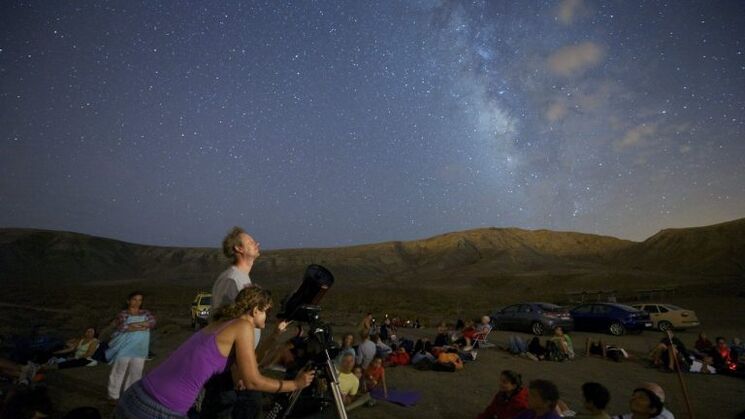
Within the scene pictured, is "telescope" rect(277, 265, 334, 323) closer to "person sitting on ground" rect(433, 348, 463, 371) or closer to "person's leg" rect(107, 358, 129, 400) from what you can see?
"person's leg" rect(107, 358, 129, 400)

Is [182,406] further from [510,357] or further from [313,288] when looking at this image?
[510,357]

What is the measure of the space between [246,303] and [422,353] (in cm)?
922

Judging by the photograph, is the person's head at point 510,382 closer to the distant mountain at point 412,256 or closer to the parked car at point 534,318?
the parked car at point 534,318

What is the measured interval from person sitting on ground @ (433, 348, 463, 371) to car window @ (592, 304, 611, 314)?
31.3 feet

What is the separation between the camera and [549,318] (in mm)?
16422

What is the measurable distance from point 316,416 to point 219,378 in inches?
29.6

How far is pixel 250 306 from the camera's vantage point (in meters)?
2.71

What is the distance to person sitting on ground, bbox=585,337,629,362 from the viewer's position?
11492 mm

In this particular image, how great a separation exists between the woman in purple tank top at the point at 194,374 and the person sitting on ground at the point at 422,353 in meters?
8.68

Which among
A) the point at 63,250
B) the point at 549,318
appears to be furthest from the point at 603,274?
the point at 63,250

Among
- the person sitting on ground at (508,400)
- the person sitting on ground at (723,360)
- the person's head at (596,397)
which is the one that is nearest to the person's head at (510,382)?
the person sitting on ground at (508,400)

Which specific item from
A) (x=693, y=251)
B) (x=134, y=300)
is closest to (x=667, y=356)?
(x=134, y=300)

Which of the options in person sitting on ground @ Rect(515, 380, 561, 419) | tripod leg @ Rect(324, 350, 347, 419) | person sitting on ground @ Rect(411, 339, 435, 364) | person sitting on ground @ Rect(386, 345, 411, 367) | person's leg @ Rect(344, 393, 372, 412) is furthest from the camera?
person sitting on ground @ Rect(386, 345, 411, 367)

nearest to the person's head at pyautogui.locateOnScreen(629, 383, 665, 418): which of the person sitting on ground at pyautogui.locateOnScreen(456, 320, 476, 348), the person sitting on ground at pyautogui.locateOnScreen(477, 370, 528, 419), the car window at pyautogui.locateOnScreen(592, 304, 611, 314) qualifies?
the person sitting on ground at pyautogui.locateOnScreen(477, 370, 528, 419)
